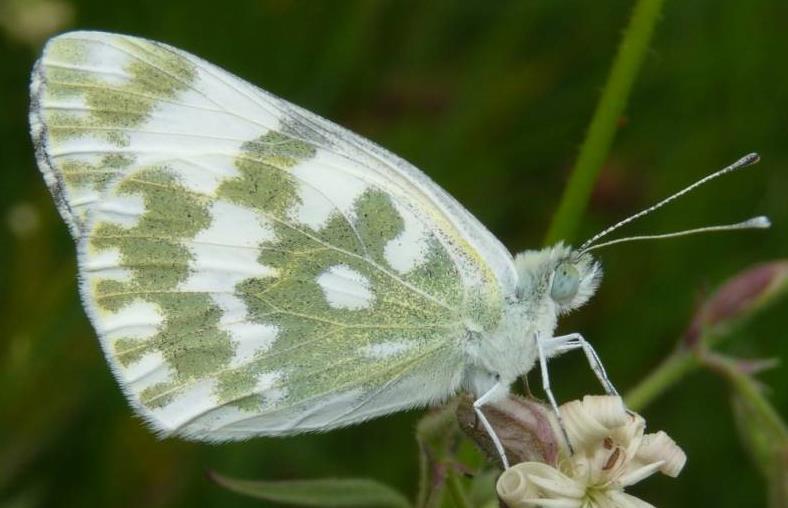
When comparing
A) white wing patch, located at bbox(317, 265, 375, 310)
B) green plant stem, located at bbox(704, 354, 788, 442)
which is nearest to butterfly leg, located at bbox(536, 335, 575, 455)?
white wing patch, located at bbox(317, 265, 375, 310)

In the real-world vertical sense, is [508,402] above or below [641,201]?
below

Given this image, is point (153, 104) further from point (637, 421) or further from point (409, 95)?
point (409, 95)

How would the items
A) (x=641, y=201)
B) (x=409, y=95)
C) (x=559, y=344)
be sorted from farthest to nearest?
1. (x=409, y=95)
2. (x=641, y=201)
3. (x=559, y=344)

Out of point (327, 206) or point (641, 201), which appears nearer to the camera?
point (327, 206)

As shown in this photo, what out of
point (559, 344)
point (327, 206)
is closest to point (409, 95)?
point (327, 206)

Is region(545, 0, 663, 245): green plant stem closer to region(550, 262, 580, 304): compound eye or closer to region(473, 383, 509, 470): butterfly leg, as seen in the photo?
region(550, 262, 580, 304): compound eye

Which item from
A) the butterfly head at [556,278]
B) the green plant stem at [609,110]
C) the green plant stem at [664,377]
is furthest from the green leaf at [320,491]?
the green plant stem at [609,110]
